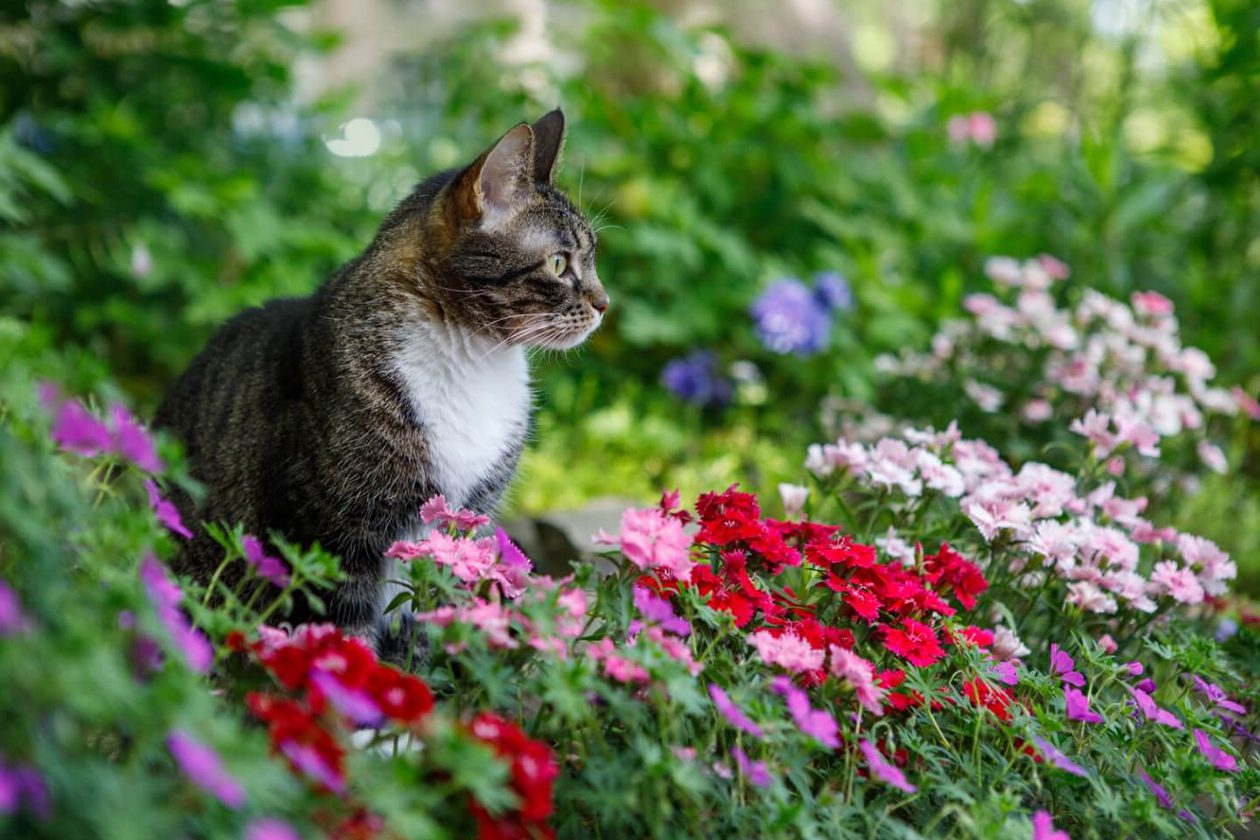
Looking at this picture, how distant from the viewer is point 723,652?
1693 millimetres

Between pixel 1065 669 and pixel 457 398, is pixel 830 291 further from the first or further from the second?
pixel 1065 669

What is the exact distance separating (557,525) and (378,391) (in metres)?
1.07

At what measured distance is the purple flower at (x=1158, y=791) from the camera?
170 centimetres

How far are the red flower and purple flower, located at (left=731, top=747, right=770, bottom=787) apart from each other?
15.0 inches

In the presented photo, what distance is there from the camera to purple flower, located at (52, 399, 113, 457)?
4.00 ft

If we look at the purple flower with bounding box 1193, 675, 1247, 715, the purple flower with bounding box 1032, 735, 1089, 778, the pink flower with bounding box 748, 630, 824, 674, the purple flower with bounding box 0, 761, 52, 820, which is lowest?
the purple flower with bounding box 1193, 675, 1247, 715

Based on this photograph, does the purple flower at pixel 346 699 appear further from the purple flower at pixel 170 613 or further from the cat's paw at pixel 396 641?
the cat's paw at pixel 396 641

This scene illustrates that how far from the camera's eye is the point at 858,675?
62.1 inches

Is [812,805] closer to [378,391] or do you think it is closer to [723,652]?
[723,652]

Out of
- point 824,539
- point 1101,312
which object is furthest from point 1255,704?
point 1101,312

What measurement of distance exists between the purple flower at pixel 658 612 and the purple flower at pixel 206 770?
2.13 ft

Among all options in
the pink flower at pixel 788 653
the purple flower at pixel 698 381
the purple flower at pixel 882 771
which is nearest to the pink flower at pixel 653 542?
the pink flower at pixel 788 653

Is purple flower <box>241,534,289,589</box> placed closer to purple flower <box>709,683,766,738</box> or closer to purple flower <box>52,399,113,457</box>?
purple flower <box>52,399,113,457</box>

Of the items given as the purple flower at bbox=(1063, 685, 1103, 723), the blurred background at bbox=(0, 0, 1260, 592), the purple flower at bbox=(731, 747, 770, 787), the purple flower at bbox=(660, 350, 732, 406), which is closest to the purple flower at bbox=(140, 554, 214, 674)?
the purple flower at bbox=(731, 747, 770, 787)
